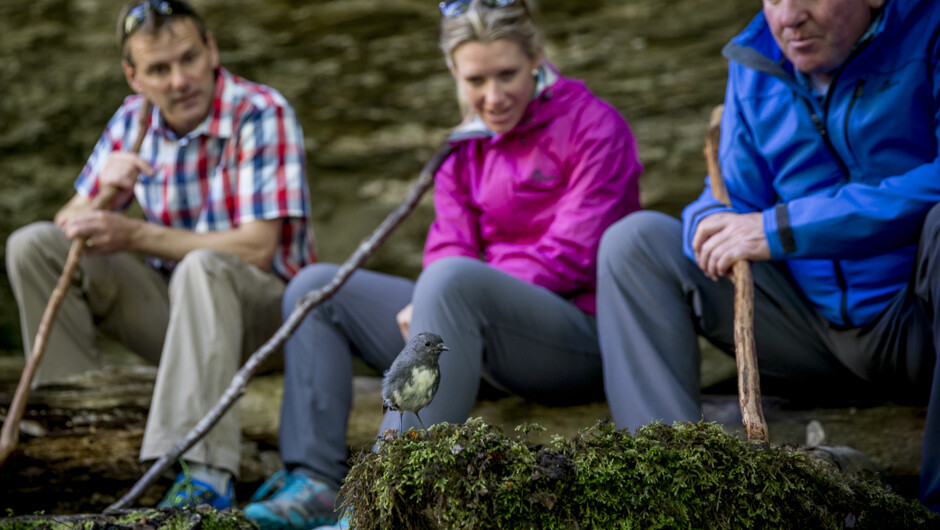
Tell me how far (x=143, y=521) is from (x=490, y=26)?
1712 mm

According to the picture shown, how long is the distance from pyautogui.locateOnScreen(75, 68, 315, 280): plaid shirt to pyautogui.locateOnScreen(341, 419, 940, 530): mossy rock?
5.95ft

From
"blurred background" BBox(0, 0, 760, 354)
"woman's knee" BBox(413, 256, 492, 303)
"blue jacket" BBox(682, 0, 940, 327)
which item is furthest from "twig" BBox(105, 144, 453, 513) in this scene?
"blurred background" BBox(0, 0, 760, 354)

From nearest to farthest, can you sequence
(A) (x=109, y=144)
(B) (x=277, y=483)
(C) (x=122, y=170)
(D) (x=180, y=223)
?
(B) (x=277, y=483) → (C) (x=122, y=170) → (D) (x=180, y=223) → (A) (x=109, y=144)

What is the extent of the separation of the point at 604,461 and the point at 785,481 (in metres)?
0.36

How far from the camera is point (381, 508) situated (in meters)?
1.69

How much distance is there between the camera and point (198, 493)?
9.04 feet

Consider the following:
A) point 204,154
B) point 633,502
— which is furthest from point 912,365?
point 204,154

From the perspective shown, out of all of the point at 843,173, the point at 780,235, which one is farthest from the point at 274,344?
the point at 843,173

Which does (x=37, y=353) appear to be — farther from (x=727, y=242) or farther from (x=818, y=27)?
(x=818, y=27)

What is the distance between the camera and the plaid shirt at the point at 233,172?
11.3ft

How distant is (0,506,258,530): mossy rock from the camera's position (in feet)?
7.13

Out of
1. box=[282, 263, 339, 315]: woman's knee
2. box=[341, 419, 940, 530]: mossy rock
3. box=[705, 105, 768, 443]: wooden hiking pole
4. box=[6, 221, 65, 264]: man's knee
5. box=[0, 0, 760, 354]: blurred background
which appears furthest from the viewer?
box=[0, 0, 760, 354]: blurred background

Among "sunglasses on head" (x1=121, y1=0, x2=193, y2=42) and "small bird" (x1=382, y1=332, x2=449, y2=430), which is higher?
"sunglasses on head" (x1=121, y1=0, x2=193, y2=42)

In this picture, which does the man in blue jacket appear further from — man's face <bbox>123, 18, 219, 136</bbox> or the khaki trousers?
man's face <bbox>123, 18, 219, 136</bbox>
